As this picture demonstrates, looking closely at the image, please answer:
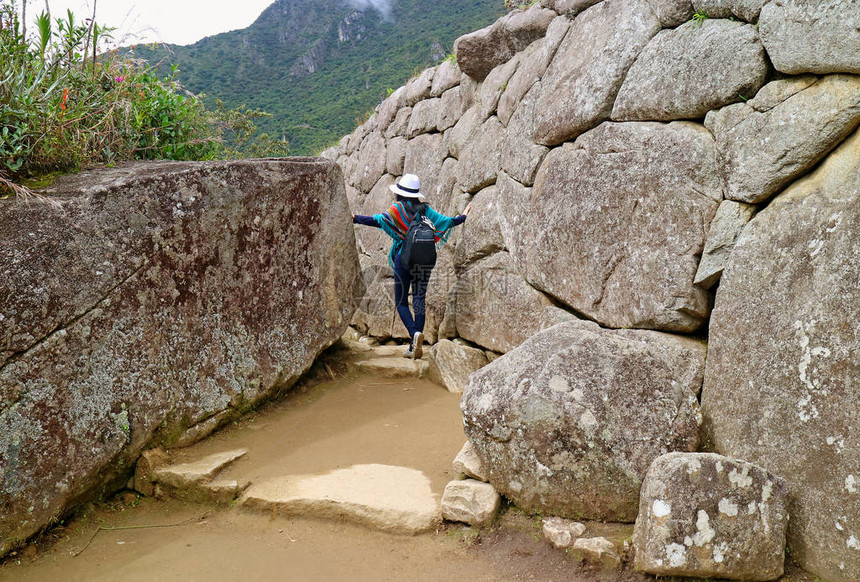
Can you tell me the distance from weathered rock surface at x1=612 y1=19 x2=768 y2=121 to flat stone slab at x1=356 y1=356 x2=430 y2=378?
290 centimetres

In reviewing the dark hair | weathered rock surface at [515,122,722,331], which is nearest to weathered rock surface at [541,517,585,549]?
weathered rock surface at [515,122,722,331]

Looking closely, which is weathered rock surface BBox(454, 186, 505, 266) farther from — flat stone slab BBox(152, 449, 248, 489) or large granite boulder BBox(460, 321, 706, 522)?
flat stone slab BBox(152, 449, 248, 489)

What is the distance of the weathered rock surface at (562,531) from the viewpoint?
3.21 meters

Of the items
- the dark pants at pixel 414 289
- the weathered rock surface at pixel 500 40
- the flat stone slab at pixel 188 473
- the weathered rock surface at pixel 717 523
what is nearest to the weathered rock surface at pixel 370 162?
the weathered rock surface at pixel 500 40

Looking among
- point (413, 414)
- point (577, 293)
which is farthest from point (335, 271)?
point (577, 293)

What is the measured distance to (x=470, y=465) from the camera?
Answer: 3.74 m

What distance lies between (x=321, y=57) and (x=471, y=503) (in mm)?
25120

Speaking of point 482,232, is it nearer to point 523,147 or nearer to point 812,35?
point 523,147

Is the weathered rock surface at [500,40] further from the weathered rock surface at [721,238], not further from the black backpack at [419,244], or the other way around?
the weathered rock surface at [721,238]

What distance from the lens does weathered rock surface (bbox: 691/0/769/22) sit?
360 cm

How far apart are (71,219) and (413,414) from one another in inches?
114

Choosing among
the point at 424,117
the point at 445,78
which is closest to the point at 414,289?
the point at 424,117

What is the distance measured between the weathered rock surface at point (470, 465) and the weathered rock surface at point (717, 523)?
104cm

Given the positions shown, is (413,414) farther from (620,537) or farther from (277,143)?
(277,143)
